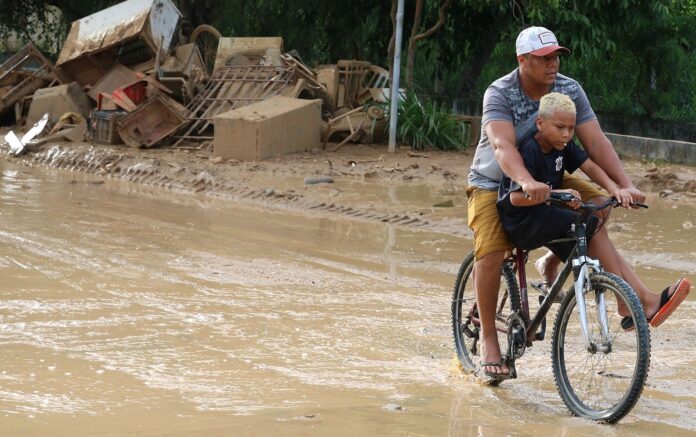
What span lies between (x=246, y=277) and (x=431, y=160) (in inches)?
287

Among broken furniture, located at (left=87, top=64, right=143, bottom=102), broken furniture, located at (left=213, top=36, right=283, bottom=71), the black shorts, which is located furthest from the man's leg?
broken furniture, located at (left=87, top=64, right=143, bottom=102)

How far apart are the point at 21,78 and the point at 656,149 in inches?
430

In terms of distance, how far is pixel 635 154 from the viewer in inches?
593

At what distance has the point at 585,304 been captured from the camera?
4.74 meters

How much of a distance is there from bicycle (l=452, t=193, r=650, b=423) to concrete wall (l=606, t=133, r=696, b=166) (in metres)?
9.34

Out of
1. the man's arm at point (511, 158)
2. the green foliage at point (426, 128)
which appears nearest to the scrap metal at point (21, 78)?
the green foliage at point (426, 128)

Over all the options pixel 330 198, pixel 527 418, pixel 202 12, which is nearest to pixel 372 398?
pixel 527 418

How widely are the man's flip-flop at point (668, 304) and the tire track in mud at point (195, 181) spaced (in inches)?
214

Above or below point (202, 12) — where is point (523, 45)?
below

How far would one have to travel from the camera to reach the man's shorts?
16.7 ft

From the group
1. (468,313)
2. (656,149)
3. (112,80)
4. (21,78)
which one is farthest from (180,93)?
(468,313)

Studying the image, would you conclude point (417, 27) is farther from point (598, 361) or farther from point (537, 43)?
point (598, 361)

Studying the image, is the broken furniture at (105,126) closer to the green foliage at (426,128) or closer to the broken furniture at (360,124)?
the broken furniture at (360,124)

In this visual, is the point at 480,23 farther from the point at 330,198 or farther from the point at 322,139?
the point at 330,198
